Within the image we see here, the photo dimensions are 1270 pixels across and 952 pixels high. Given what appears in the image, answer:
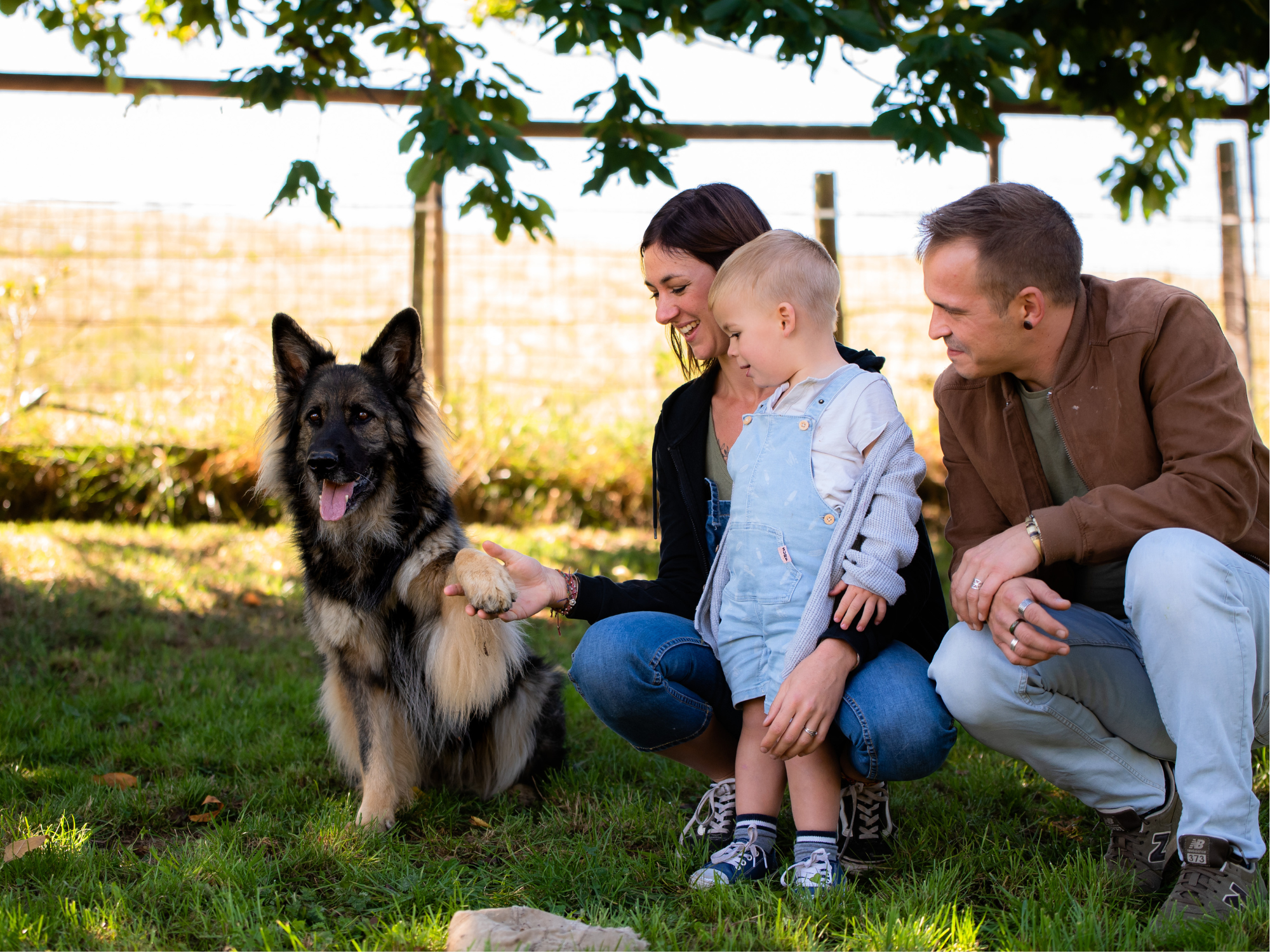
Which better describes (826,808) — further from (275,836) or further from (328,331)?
(328,331)

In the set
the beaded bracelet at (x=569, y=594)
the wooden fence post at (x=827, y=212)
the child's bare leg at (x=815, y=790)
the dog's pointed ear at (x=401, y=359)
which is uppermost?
the wooden fence post at (x=827, y=212)

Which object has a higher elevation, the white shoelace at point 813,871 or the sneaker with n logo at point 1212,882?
the sneaker with n logo at point 1212,882

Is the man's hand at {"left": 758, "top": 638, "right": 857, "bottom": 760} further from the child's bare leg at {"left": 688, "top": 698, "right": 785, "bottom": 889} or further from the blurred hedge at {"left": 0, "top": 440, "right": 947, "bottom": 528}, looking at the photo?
the blurred hedge at {"left": 0, "top": 440, "right": 947, "bottom": 528}

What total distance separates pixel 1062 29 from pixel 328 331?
6.41 meters

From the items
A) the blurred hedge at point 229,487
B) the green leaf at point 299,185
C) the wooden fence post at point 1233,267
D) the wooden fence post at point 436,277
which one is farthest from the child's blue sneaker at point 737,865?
the wooden fence post at point 1233,267

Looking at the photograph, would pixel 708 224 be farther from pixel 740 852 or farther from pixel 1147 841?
pixel 1147 841

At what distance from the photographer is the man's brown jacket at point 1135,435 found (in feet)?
7.63

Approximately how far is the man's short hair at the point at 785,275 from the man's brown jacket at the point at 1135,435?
0.49 meters

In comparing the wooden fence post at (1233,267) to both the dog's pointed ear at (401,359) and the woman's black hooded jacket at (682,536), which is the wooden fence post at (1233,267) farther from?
the dog's pointed ear at (401,359)

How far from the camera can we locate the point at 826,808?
2.52 meters

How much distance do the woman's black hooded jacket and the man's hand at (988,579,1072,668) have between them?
0.43m

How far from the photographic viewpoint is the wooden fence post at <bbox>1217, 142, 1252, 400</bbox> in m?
8.41

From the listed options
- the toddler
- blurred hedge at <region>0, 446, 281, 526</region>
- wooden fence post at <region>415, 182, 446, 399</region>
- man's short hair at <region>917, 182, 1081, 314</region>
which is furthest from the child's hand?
blurred hedge at <region>0, 446, 281, 526</region>

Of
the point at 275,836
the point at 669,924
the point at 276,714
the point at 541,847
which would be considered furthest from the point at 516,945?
the point at 276,714
